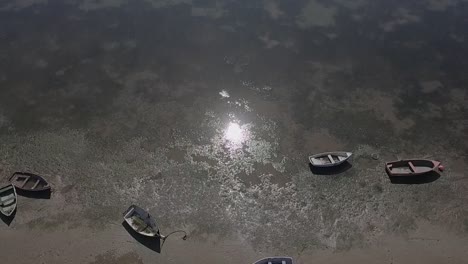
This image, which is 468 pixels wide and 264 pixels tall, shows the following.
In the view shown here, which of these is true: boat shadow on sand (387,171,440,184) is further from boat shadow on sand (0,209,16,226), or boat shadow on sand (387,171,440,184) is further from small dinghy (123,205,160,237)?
boat shadow on sand (0,209,16,226)

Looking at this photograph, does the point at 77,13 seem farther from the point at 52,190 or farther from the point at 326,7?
the point at 326,7

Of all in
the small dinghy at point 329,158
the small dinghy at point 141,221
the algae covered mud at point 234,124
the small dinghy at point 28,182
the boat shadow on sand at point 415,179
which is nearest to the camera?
the small dinghy at point 141,221

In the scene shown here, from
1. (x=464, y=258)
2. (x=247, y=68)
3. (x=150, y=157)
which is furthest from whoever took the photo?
(x=247, y=68)

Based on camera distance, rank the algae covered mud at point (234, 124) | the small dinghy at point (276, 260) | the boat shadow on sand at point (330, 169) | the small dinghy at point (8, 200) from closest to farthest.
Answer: the small dinghy at point (276, 260), the algae covered mud at point (234, 124), the small dinghy at point (8, 200), the boat shadow on sand at point (330, 169)

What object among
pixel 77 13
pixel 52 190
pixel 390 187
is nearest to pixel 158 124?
pixel 52 190

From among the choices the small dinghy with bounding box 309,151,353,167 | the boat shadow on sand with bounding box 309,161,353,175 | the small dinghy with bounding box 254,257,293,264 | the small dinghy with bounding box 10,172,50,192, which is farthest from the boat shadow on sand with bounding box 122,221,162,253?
the small dinghy with bounding box 309,151,353,167

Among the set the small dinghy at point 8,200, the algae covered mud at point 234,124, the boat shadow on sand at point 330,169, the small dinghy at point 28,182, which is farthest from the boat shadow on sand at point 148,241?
the boat shadow on sand at point 330,169

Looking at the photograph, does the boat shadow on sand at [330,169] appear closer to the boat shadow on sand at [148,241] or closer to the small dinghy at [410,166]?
the small dinghy at [410,166]
